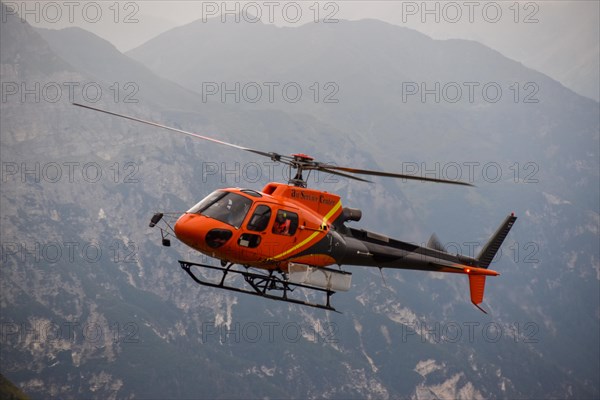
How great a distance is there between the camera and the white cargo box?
1537 inches

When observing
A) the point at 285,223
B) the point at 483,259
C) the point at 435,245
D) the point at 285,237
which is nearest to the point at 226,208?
the point at 285,223

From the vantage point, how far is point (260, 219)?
37.4 metres

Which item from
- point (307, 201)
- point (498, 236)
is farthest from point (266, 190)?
point (498, 236)

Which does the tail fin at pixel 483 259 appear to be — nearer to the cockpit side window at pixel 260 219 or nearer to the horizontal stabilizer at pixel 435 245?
the horizontal stabilizer at pixel 435 245

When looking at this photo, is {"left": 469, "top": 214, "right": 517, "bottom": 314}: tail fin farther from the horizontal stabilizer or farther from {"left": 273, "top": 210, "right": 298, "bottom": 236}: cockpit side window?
{"left": 273, "top": 210, "right": 298, "bottom": 236}: cockpit side window

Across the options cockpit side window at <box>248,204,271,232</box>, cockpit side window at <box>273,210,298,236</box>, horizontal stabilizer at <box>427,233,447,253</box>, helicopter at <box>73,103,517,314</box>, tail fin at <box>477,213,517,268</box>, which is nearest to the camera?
helicopter at <box>73,103,517,314</box>

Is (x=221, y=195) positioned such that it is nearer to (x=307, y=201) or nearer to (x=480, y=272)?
(x=307, y=201)

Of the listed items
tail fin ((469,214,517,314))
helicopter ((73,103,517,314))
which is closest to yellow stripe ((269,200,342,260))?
helicopter ((73,103,517,314))

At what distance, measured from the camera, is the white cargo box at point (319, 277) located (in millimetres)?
39031

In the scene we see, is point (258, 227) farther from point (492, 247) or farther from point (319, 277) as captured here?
point (492, 247)

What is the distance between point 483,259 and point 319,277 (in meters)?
15.5

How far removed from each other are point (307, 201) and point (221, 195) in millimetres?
5294

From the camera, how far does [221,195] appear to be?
37.5m

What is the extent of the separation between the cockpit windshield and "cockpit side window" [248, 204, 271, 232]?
0.48 meters
